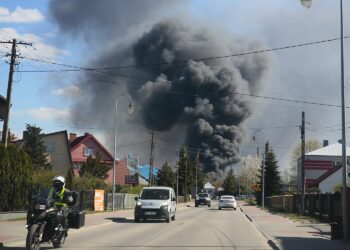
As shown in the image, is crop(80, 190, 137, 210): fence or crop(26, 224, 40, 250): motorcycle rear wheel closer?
crop(26, 224, 40, 250): motorcycle rear wheel

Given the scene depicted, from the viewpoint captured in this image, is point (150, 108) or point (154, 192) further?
point (150, 108)

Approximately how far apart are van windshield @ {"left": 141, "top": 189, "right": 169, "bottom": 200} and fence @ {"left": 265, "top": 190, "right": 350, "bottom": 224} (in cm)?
863

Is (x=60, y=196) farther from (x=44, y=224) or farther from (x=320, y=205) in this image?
(x=320, y=205)

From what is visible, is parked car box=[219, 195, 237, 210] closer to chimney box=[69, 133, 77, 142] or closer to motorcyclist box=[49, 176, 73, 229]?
motorcyclist box=[49, 176, 73, 229]

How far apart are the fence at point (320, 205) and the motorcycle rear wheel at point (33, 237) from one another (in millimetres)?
12039

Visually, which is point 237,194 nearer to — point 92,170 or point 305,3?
point 92,170

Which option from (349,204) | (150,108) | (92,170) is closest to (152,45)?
(150,108)

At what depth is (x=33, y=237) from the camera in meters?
11.5

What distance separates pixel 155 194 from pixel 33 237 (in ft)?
56.8

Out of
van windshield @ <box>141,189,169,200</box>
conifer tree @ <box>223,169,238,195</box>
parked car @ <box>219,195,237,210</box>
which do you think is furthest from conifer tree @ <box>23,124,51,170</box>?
conifer tree @ <box>223,169,238,195</box>

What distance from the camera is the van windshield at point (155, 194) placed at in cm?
2839

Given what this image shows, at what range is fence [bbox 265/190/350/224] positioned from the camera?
2742 cm

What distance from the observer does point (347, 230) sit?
1675cm

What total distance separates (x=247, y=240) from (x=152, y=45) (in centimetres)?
9454
